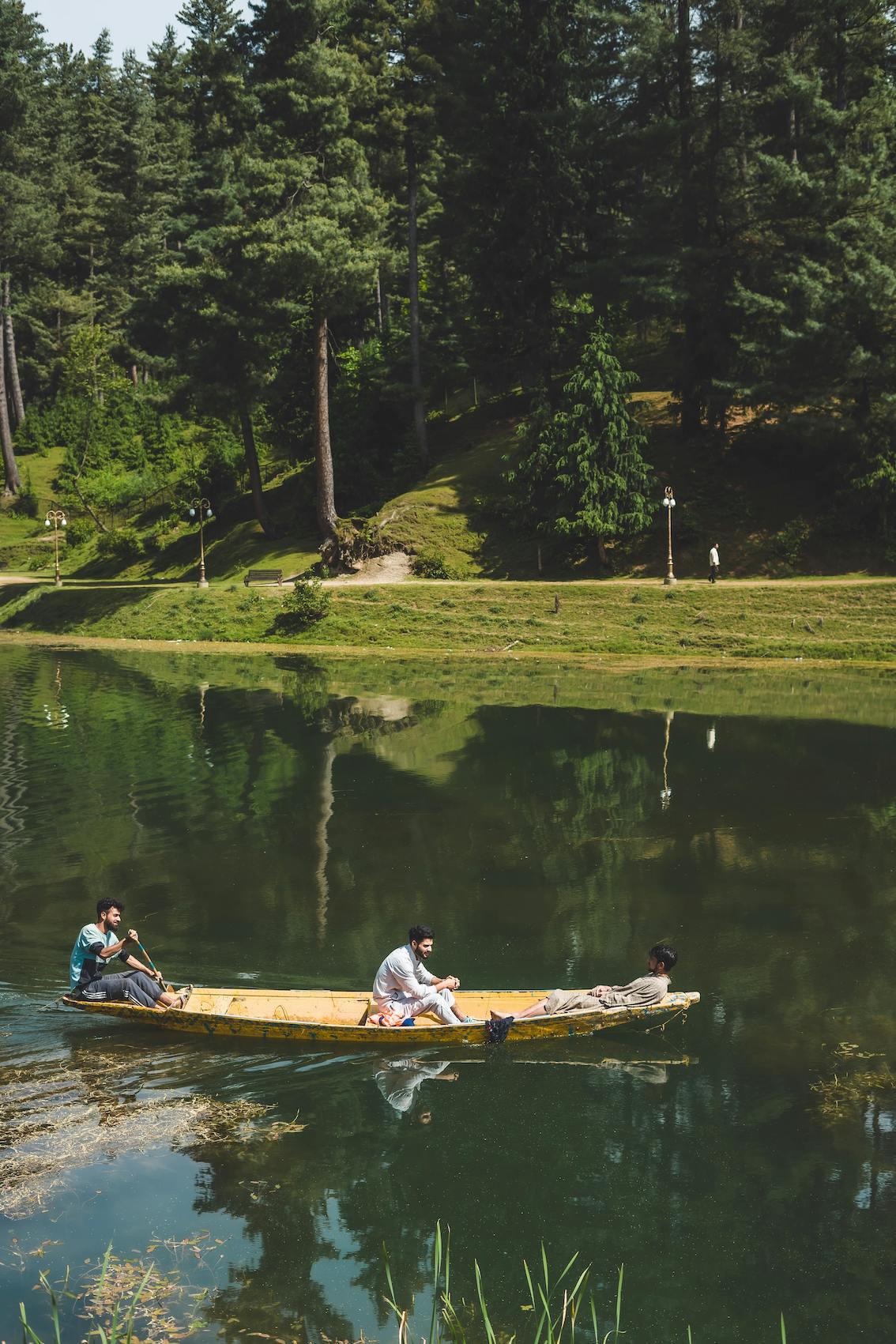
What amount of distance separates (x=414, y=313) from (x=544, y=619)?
21.5m

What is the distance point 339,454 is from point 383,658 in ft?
67.0

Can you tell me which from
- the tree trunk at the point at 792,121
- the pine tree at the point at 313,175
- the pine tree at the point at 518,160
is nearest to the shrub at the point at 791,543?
the pine tree at the point at 518,160

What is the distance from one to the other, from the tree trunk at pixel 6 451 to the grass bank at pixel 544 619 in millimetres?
24710

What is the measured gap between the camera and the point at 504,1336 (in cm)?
929

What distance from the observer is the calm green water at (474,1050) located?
33.9ft

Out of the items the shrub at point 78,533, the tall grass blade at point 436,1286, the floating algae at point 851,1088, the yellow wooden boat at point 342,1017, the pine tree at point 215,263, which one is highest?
the pine tree at point 215,263

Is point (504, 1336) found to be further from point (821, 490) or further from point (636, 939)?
point (821, 490)

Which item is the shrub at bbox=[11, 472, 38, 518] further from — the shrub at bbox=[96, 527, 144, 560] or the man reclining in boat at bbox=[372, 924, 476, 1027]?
the man reclining in boat at bbox=[372, 924, 476, 1027]

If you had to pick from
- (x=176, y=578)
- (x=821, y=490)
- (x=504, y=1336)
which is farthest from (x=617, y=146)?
(x=504, y=1336)

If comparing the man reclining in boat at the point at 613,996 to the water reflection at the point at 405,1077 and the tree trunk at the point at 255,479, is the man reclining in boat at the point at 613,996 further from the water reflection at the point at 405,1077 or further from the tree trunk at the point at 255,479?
the tree trunk at the point at 255,479

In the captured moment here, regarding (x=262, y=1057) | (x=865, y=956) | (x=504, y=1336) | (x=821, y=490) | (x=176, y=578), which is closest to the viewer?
(x=504, y=1336)

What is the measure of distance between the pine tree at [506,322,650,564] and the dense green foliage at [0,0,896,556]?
182 millimetres

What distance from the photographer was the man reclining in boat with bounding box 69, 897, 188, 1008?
1489 centimetres

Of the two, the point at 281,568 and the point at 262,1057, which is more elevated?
the point at 281,568
